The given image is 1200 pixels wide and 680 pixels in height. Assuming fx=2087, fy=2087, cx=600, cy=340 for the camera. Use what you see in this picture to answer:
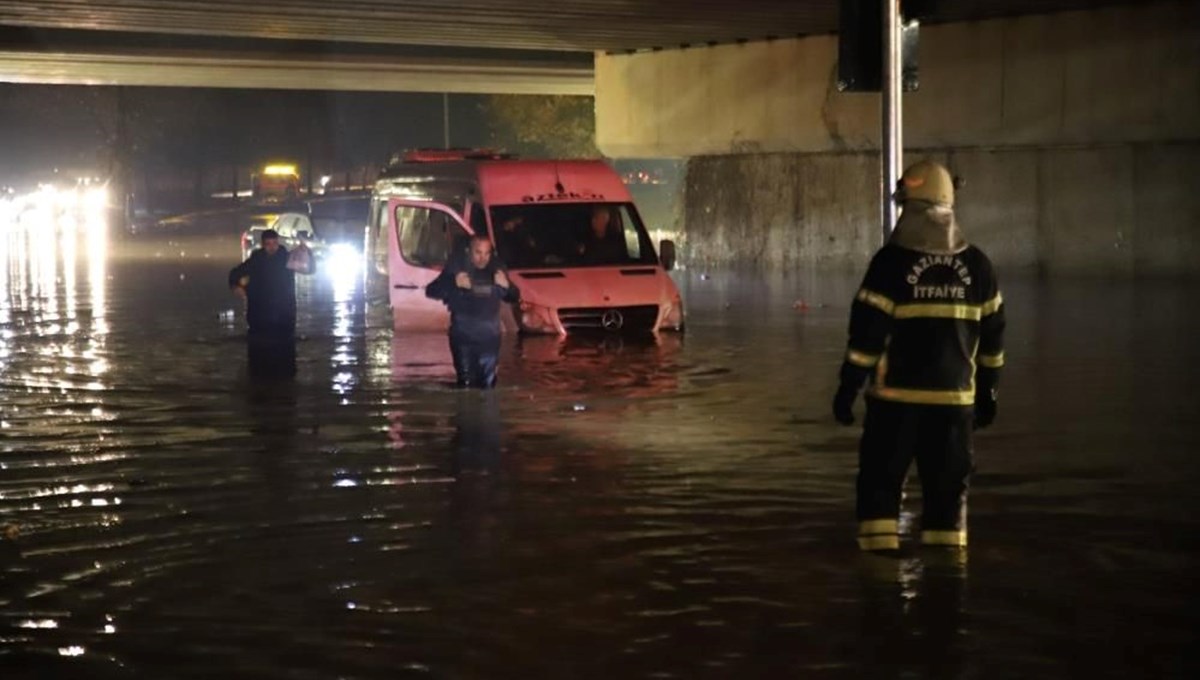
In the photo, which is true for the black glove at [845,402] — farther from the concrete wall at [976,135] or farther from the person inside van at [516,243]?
the concrete wall at [976,135]

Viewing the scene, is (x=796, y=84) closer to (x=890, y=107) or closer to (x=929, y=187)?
(x=890, y=107)

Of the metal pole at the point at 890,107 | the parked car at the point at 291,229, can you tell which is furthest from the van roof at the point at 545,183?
the parked car at the point at 291,229

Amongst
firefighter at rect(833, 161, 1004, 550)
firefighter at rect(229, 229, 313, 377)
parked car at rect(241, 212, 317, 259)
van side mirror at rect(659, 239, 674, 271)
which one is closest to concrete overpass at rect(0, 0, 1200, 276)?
parked car at rect(241, 212, 317, 259)

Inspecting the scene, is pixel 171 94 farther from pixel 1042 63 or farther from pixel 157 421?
pixel 157 421

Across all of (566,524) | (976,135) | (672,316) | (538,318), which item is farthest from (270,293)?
(976,135)

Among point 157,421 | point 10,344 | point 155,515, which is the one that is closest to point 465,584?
point 155,515

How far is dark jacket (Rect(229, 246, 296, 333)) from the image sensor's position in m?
20.9

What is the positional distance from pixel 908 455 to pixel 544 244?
14.4m

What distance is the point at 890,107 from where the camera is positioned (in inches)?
442

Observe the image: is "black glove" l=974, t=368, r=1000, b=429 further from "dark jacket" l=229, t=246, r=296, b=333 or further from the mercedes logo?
the mercedes logo

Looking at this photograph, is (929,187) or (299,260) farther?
(299,260)

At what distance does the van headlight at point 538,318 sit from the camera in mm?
21906

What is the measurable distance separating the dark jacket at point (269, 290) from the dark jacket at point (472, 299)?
14.6ft

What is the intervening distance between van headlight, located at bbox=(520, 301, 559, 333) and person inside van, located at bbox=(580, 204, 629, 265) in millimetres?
1406
